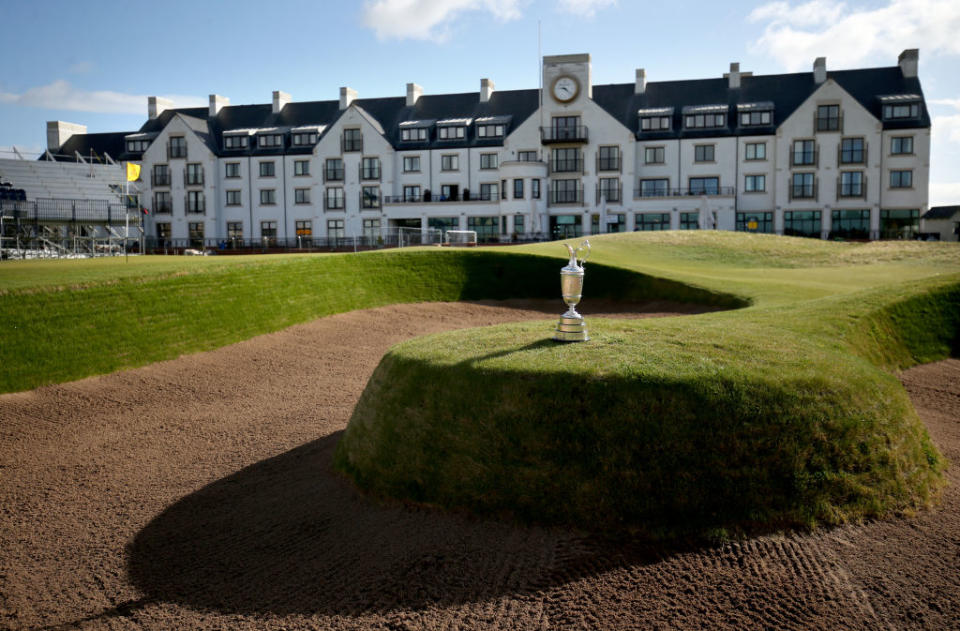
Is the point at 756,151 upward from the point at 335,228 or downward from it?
upward

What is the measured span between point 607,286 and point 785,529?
15.0 meters

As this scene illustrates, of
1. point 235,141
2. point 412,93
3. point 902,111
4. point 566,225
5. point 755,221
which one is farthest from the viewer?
point 235,141

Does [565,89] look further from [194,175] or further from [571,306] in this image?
[571,306]

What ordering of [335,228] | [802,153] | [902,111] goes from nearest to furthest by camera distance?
[902,111], [802,153], [335,228]

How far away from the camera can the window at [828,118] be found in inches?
2090

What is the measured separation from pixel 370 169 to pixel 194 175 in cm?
1671

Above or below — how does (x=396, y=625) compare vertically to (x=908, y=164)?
below

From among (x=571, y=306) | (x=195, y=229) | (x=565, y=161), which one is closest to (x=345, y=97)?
(x=195, y=229)

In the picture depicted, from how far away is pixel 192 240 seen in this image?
6156cm

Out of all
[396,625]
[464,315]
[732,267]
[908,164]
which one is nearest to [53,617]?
[396,625]

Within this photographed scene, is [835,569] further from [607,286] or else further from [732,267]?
[732,267]

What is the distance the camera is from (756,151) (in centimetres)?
5500

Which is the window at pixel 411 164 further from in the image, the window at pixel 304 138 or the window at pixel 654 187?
the window at pixel 654 187

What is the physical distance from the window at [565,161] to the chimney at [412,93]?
574 inches
